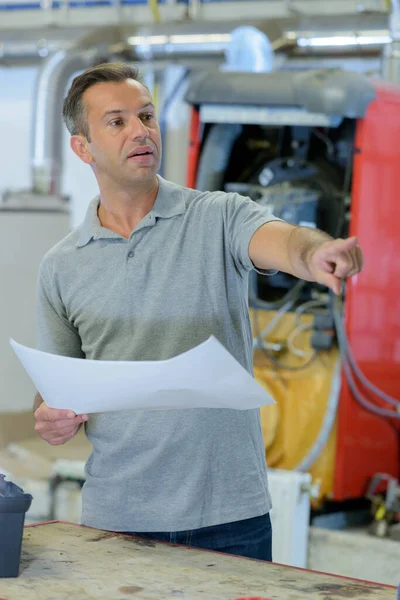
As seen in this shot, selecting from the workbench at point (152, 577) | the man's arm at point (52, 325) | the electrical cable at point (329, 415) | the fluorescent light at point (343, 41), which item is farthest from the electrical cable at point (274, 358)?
the workbench at point (152, 577)

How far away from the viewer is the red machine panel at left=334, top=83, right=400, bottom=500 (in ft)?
13.3

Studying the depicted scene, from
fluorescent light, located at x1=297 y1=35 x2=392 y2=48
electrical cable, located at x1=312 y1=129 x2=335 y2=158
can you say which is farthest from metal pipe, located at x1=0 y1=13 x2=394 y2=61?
electrical cable, located at x1=312 y1=129 x2=335 y2=158

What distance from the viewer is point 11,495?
1592 millimetres

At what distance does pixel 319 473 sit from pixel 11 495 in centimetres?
271

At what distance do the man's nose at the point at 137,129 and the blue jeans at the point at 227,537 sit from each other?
0.79 m

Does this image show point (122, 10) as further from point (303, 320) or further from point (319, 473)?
point (319, 473)

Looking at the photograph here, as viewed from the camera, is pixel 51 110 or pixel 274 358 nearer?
pixel 274 358

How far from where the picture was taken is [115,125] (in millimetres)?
2053

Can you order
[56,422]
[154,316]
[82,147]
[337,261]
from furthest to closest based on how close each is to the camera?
1. [82,147]
2. [154,316]
3. [56,422]
4. [337,261]

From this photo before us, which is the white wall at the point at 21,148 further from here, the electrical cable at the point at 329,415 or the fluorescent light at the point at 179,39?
the electrical cable at the point at 329,415

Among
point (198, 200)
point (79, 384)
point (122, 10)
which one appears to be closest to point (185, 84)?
point (122, 10)

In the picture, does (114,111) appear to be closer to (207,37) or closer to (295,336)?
(295,336)

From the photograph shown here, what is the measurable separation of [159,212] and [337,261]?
605 mm

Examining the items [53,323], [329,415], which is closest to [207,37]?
[329,415]
